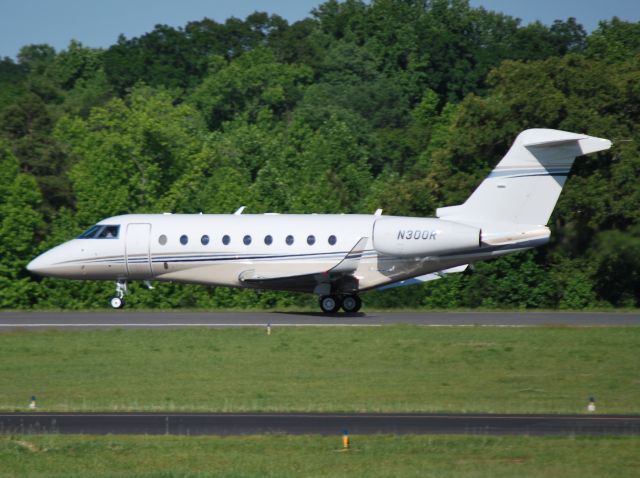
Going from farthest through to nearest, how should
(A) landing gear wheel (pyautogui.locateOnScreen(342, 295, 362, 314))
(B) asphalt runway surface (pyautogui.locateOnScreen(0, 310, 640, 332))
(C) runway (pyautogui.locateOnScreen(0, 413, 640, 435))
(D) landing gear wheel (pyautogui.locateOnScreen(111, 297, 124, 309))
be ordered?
(D) landing gear wheel (pyautogui.locateOnScreen(111, 297, 124, 309))
(A) landing gear wheel (pyautogui.locateOnScreen(342, 295, 362, 314))
(B) asphalt runway surface (pyautogui.locateOnScreen(0, 310, 640, 332))
(C) runway (pyautogui.locateOnScreen(0, 413, 640, 435))

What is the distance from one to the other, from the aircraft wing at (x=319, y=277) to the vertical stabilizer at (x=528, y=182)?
390 cm

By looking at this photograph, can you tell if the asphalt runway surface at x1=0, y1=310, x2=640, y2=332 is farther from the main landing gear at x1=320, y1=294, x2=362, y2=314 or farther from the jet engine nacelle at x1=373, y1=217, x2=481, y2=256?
the jet engine nacelle at x1=373, y1=217, x2=481, y2=256

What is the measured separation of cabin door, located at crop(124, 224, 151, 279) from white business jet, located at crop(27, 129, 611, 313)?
3 cm

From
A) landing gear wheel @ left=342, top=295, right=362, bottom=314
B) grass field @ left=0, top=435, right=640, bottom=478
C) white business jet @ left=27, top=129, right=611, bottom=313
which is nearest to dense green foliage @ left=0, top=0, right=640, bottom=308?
white business jet @ left=27, top=129, right=611, bottom=313

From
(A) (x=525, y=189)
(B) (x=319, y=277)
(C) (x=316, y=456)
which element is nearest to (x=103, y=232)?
(B) (x=319, y=277)

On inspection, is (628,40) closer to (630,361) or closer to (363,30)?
(363,30)

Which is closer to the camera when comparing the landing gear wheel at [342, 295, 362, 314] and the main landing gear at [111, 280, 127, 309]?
the landing gear wheel at [342, 295, 362, 314]

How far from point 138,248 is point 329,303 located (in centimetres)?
663

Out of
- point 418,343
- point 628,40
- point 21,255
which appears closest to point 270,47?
point 628,40

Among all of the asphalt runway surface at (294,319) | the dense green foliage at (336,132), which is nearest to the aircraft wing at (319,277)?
the asphalt runway surface at (294,319)

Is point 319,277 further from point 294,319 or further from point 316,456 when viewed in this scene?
point 316,456

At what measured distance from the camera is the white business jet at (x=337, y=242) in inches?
1393

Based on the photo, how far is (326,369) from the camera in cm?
2573

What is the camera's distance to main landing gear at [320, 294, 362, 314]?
37281 millimetres
